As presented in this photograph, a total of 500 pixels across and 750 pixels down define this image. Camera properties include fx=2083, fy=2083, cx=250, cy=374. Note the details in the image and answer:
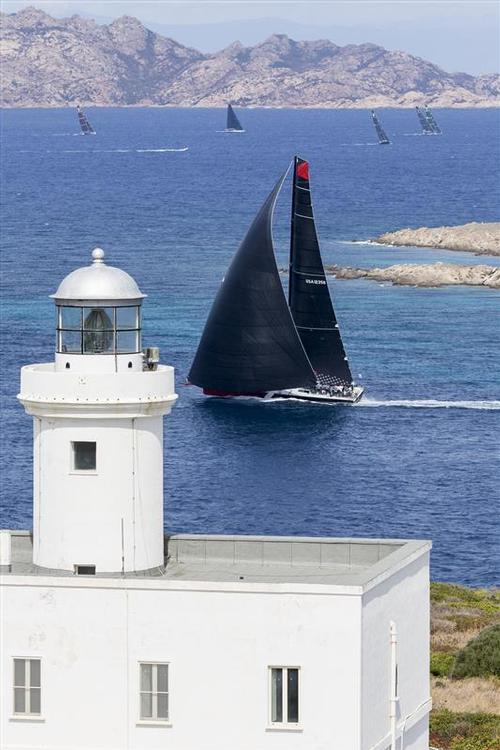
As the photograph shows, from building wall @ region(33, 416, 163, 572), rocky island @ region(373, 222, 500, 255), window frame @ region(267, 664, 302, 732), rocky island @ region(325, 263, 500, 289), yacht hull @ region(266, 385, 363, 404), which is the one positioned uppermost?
rocky island @ region(373, 222, 500, 255)

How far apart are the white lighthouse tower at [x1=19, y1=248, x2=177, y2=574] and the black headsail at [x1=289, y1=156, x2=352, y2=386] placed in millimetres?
72434

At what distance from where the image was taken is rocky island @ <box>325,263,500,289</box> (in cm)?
13938

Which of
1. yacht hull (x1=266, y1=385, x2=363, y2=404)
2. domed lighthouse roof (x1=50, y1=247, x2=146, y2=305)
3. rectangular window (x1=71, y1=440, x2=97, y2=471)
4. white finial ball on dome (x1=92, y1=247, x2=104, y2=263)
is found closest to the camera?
rectangular window (x1=71, y1=440, x2=97, y2=471)

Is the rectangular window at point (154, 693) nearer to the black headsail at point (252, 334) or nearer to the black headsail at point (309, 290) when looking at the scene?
the black headsail at point (252, 334)

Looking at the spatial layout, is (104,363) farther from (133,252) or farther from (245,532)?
(133,252)

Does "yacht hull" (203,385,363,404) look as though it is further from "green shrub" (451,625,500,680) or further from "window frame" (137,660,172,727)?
"window frame" (137,660,172,727)

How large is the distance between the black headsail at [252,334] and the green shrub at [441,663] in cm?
5600

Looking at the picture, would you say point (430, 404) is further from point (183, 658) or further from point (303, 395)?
point (183, 658)

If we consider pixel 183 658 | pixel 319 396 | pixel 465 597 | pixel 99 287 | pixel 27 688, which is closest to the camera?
pixel 183 658

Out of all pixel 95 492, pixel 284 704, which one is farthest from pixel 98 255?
A: pixel 284 704

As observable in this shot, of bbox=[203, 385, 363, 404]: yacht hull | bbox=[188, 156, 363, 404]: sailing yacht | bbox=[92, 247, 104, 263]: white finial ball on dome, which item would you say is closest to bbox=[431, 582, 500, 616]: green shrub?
bbox=[92, 247, 104, 263]: white finial ball on dome

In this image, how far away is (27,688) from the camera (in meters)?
22.3

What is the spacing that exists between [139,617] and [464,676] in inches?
559

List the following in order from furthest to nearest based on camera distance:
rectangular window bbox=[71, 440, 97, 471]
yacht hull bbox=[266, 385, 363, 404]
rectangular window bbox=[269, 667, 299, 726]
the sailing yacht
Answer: the sailing yacht, yacht hull bbox=[266, 385, 363, 404], rectangular window bbox=[71, 440, 97, 471], rectangular window bbox=[269, 667, 299, 726]
